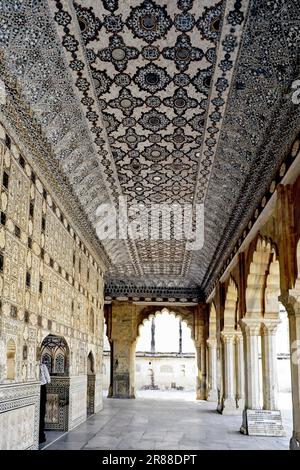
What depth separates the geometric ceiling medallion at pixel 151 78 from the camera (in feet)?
18.7

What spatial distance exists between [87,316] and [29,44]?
287 inches

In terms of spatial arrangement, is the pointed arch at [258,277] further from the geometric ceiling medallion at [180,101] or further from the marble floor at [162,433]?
the geometric ceiling medallion at [180,101]

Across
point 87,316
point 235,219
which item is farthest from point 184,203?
point 87,316

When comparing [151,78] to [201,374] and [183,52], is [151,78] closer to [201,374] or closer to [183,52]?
[183,52]

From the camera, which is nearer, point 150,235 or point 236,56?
point 236,56

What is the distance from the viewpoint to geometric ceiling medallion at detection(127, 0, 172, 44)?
4750mm

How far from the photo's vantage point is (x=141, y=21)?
194 inches

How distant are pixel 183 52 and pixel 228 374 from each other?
9.91 meters

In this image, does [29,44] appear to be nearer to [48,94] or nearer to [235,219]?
[48,94]

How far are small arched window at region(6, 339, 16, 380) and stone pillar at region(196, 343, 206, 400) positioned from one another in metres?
13.6

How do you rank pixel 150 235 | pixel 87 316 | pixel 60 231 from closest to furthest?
pixel 60 231 → pixel 87 316 → pixel 150 235

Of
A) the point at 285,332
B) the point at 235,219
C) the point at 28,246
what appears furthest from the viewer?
the point at 285,332

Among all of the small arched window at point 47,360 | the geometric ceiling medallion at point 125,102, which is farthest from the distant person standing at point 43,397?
the geometric ceiling medallion at point 125,102
